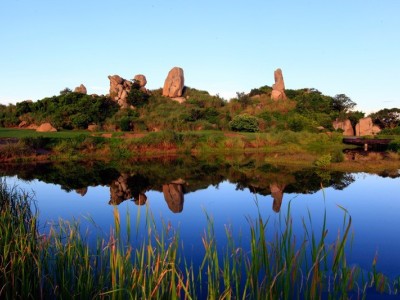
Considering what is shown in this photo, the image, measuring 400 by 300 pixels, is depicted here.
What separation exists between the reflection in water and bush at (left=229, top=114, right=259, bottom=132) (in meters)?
16.4

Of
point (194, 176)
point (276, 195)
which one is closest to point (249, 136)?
point (194, 176)

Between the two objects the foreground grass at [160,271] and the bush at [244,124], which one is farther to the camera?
the bush at [244,124]

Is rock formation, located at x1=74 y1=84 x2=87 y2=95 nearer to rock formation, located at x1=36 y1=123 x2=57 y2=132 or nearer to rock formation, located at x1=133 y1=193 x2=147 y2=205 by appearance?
rock formation, located at x1=36 y1=123 x2=57 y2=132

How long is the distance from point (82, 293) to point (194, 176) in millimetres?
17792

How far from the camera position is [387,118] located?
53312 mm

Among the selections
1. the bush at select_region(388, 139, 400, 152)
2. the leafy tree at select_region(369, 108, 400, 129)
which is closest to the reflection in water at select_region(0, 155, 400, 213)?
the bush at select_region(388, 139, 400, 152)

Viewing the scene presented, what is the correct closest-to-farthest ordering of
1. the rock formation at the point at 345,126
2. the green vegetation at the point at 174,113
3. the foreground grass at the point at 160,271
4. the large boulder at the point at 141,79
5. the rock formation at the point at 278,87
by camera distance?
the foreground grass at the point at 160,271, the green vegetation at the point at 174,113, the rock formation at the point at 345,126, the large boulder at the point at 141,79, the rock formation at the point at 278,87

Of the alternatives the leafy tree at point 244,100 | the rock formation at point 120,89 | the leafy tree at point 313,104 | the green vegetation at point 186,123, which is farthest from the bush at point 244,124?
the rock formation at point 120,89

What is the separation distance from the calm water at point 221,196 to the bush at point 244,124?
16786 millimetres

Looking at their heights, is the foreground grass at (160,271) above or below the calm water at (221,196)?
above

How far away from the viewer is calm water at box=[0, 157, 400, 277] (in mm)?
10422

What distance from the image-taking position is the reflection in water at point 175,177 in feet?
57.0

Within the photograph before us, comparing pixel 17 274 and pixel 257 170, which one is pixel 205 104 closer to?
pixel 257 170

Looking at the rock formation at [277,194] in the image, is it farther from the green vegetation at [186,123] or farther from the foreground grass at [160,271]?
the green vegetation at [186,123]
